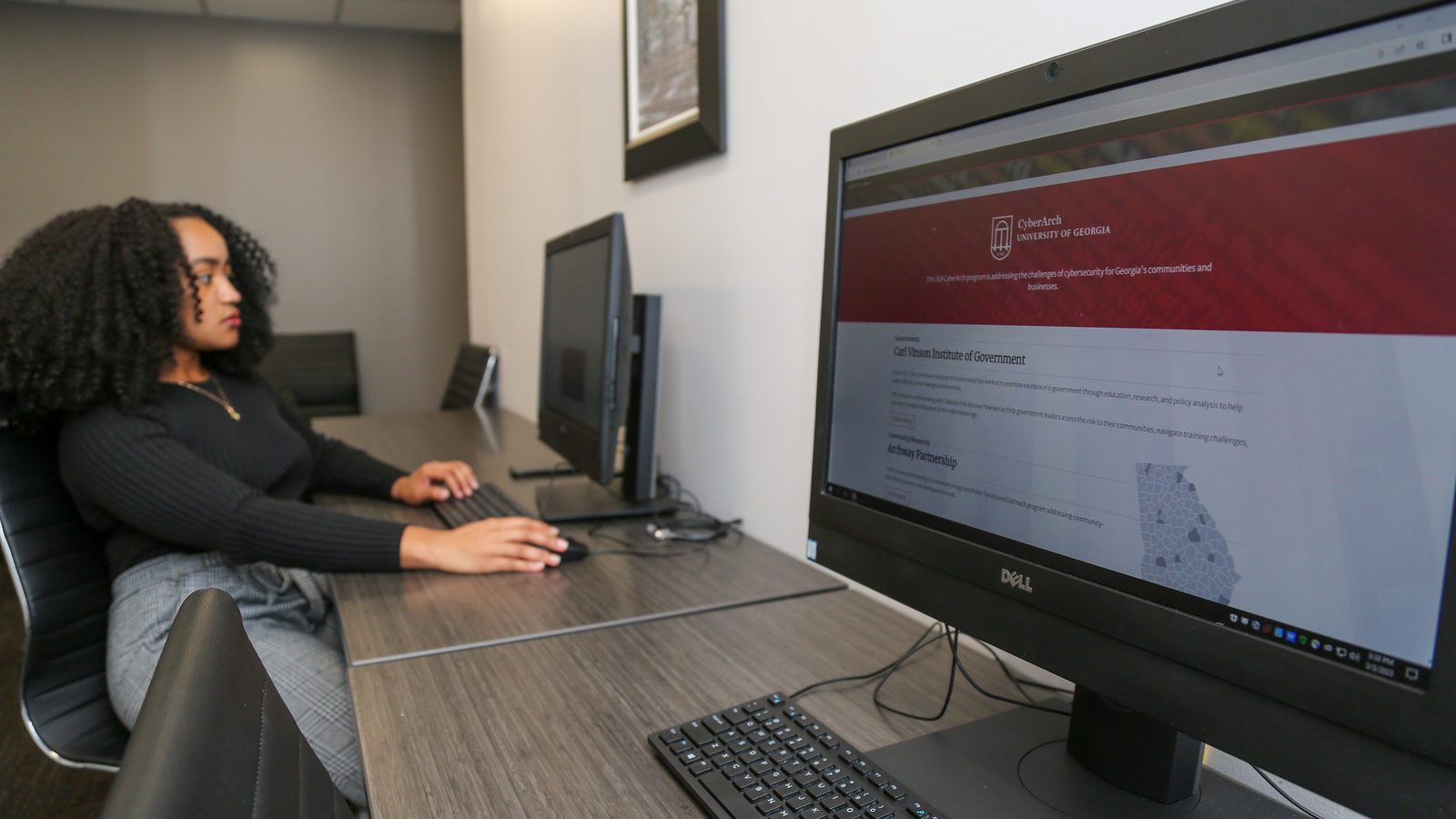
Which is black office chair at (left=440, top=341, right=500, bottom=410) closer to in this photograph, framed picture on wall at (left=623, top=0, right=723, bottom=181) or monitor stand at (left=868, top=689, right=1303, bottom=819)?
framed picture on wall at (left=623, top=0, right=723, bottom=181)

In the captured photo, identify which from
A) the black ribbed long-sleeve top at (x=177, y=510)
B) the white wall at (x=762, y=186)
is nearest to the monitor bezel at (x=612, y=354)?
the white wall at (x=762, y=186)

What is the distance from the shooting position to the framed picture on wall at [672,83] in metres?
1.46

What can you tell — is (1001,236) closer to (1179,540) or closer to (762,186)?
(1179,540)

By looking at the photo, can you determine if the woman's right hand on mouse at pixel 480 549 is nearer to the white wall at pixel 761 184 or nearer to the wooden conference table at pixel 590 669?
the wooden conference table at pixel 590 669

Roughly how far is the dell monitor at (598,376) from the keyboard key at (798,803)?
0.79 metres

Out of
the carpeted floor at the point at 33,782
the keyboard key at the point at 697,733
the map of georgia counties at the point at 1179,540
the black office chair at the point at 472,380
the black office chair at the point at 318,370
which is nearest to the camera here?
the map of georgia counties at the point at 1179,540

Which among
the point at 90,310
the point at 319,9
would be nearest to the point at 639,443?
the point at 90,310

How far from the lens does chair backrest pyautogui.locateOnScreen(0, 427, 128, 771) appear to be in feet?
3.93

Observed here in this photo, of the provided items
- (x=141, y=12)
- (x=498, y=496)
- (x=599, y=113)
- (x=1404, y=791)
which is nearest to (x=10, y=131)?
(x=141, y=12)

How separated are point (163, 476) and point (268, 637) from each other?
30cm

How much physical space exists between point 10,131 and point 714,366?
466 centimetres

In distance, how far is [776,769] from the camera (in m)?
0.64

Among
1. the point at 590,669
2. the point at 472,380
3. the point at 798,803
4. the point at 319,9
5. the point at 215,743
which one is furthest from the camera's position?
the point at 319,9

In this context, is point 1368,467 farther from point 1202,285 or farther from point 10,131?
point 10,131
